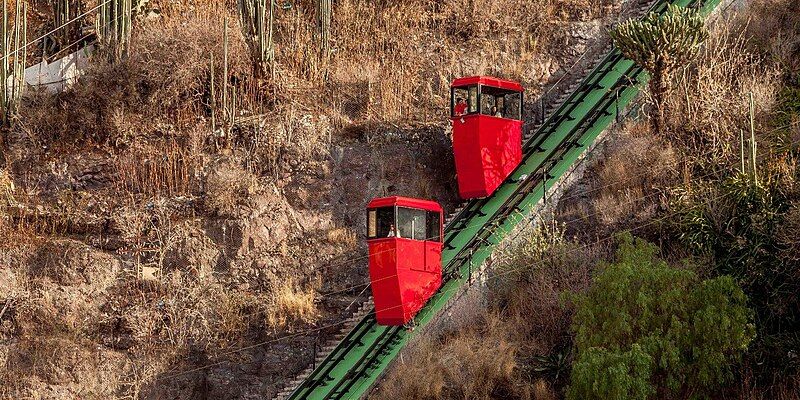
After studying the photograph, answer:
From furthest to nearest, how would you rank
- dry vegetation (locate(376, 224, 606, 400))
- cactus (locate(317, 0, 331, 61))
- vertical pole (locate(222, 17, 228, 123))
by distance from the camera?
cactus (locate(317, 0, 331, 61))
vertical pole (locate(222, 17, 228, 123))
dry vegetation (locate(376, 224, 606, 400))

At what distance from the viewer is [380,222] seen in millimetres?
28594

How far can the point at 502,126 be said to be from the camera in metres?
31.4

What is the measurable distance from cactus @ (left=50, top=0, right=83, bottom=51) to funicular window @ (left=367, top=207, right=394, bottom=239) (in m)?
10.7

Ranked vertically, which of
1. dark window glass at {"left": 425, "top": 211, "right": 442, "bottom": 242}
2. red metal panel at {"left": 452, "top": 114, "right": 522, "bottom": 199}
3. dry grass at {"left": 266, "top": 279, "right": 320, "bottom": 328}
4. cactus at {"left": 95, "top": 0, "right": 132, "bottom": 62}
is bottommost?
dry grass at {"left": 266, "top": 279, "right": 320, "bottom": 328}

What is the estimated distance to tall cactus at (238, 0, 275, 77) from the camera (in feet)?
Result: 109

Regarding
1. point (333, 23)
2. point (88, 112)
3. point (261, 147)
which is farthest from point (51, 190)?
point (333, 23)

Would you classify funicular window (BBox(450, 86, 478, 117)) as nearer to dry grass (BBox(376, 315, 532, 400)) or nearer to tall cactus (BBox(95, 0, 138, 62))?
dry grass (BBox(376, 315, 532, 400))

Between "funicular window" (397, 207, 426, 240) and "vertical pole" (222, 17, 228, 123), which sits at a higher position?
"vertical pole" (222, 17, 228, 123)

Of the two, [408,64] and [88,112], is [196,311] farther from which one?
[408,64]

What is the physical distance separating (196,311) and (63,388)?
3.15 meters

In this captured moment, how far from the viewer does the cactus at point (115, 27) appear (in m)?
33.5

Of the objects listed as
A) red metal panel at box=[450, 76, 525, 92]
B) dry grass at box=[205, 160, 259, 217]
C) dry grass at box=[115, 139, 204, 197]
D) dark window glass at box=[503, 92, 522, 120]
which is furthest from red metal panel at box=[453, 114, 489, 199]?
dry grass at box=[115, 139, 204, 197]

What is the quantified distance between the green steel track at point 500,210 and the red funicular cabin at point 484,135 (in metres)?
0.38

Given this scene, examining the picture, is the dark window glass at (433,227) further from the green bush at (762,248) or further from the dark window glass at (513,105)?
the green bush at (762,248)
